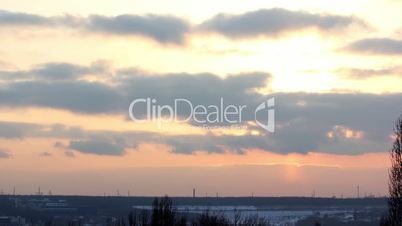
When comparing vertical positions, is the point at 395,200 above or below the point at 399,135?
below

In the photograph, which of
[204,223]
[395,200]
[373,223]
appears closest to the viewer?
[395,200]

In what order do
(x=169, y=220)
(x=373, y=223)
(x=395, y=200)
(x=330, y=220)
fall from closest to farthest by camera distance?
(x=395, y=200) → (x=169, y=220) → (x=373, y=223) → (x=330, y=220)

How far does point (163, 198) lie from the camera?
59594 millimetres

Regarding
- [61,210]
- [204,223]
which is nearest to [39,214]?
[61,210]

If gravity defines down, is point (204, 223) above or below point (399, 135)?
below

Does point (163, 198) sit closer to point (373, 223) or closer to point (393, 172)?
point (393, 172)

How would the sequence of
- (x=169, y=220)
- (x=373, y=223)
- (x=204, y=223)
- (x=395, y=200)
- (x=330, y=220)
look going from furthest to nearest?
1. (x=330, y=220)
2. (x=373, y=223)
3. (x=204, y=223)
4. (x=169, y=220)
5. (x=395, y=200)

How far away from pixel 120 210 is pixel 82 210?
31.6 feet

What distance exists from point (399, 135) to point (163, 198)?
735 inches

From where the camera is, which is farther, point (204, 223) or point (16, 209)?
point (16, 209)

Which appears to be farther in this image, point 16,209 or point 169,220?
point 16,209

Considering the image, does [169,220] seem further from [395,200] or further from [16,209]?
[16,209]

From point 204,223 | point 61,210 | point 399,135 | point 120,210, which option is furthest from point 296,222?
point 399,135

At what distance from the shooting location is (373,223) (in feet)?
583
